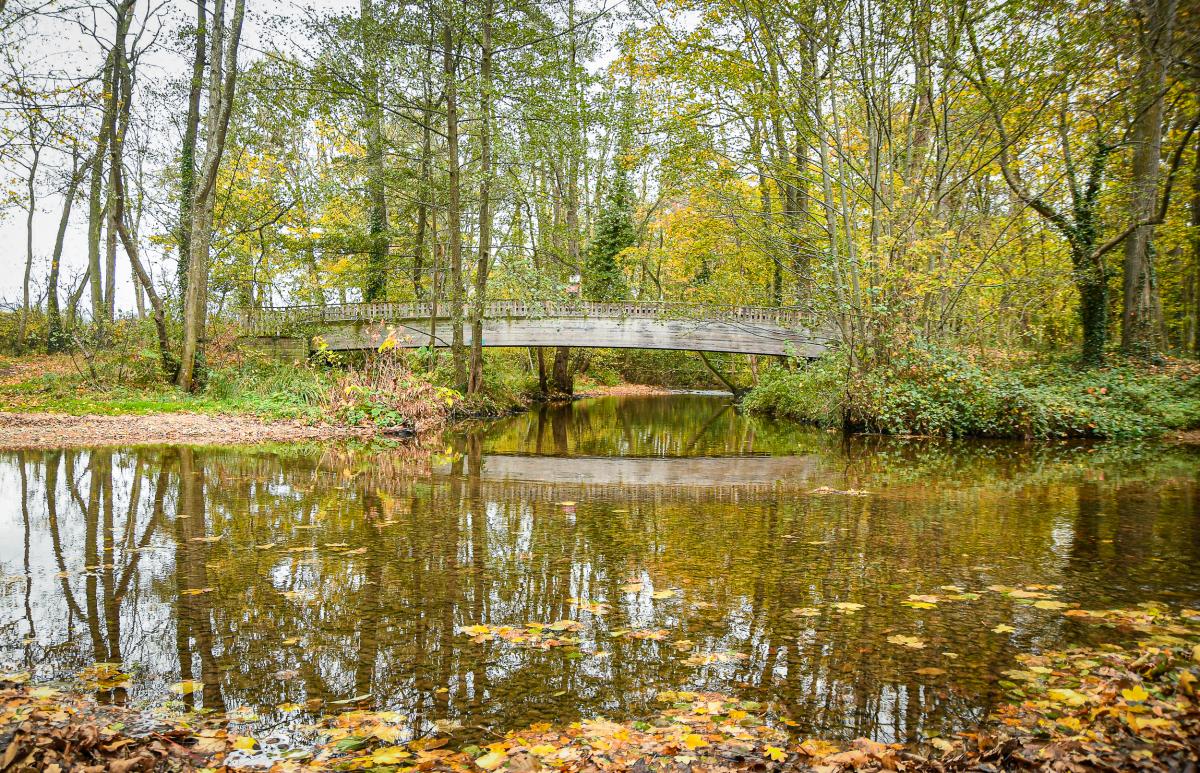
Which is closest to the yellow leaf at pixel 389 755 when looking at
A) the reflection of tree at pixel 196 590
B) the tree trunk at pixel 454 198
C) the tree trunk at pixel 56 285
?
the reflection of tree at pixel 196 590

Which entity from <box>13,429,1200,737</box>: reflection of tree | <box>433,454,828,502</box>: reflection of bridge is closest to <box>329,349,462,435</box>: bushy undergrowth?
<box>433,454,828,502</box>: reflection of bridge

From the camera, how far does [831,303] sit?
43.1ft

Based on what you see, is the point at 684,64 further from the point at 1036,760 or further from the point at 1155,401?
the point at 1036,760

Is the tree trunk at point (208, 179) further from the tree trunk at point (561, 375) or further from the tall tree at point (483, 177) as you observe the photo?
the tree trunk at point (561, 375)

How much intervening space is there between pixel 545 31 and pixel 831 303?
977cm

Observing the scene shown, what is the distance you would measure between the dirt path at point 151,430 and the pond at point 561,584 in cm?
208

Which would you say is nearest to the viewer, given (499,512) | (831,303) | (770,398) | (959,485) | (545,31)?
(499,512)

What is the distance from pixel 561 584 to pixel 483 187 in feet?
45.9

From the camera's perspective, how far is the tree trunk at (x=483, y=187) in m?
14.5

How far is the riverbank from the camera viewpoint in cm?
172

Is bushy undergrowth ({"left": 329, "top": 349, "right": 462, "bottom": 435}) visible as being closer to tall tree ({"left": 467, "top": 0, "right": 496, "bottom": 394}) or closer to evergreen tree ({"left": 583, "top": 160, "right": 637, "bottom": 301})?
tall tree ({"left": 467, "top": 0, "right": 496, "bottom": 394})

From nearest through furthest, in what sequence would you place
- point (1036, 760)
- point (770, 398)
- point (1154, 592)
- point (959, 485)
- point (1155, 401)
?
point (1036, 760), point (1154, 592), point (959, 485), point (1155, 401), point (770, 398)

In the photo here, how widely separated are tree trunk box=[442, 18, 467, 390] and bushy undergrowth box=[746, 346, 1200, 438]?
8.89 metres

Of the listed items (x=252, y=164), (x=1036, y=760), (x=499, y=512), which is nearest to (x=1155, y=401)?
(x=499, y=512)
